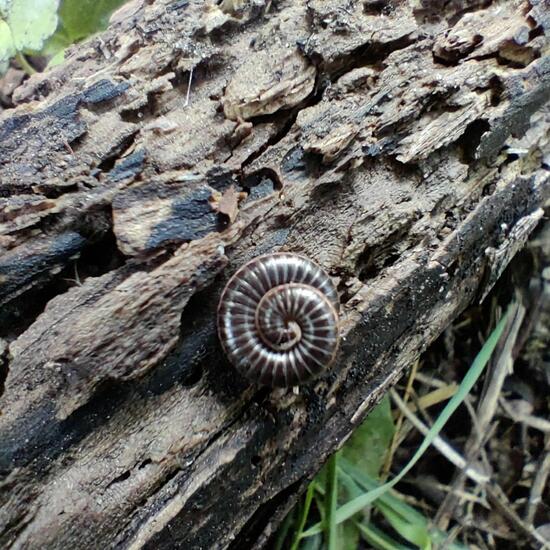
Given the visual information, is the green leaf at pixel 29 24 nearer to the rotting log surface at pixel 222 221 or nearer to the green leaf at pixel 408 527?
the rotting log surface at pixel 222 221

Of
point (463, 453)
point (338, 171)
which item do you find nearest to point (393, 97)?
point (338, 171)

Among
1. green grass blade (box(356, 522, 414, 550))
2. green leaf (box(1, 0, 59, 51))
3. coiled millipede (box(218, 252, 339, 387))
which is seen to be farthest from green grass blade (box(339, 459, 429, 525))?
green leaf (box(1, 0, 59, 51))

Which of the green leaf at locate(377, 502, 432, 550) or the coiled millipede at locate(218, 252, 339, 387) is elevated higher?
the coiled millipede at locate(218, 252, 339, 387)

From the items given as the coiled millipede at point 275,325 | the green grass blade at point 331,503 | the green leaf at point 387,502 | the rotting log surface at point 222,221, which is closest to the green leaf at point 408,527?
the green leaf at point 387,502

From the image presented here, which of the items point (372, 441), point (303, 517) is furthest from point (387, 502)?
point (303, 517)

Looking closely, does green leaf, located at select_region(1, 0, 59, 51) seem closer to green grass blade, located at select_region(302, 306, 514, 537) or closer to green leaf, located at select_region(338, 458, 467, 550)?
green leaf, located at select_region(338, 458, 467, 550)

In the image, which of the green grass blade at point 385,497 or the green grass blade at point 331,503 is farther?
the green grass blade at point 385,497
